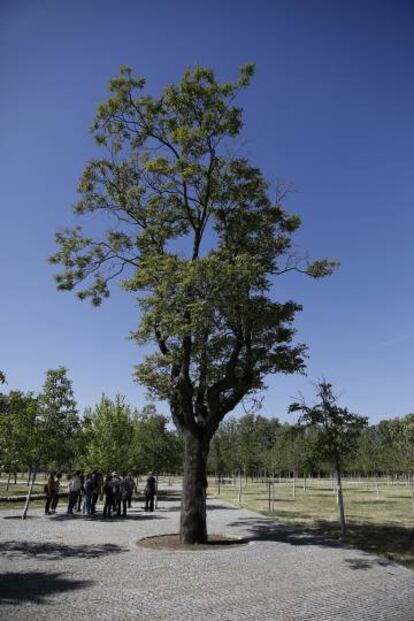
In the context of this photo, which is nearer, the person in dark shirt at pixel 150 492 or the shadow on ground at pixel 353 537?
the shadow on ground at pixel 353 537

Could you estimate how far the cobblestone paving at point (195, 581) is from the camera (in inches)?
301

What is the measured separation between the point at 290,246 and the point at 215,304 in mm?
4750

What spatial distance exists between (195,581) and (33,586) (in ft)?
10.4

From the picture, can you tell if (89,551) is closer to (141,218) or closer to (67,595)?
(67,595)

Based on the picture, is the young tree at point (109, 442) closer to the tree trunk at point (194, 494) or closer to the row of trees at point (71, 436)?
the row of trees at point (71, 436)

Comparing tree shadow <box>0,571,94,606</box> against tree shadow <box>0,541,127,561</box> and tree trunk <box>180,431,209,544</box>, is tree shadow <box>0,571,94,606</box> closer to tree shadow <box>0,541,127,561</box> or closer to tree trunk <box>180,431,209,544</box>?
tree shadow <box>0,541,127,561</box>

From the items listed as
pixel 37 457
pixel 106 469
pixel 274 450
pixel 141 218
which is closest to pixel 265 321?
pixel 141 218

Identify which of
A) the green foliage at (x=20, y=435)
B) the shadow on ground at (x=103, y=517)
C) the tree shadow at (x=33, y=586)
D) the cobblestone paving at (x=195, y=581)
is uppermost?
the green foliage at (x=20, y=435)

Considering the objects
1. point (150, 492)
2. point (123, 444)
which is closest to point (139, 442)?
point (123, 444)

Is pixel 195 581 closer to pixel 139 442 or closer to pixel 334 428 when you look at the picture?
pixel 334 428

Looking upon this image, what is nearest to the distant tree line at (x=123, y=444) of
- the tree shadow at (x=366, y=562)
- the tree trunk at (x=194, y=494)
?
the tree trunk at (x=194, y=494)

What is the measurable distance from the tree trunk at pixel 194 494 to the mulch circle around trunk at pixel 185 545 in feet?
1.11

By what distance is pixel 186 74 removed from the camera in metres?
15.6

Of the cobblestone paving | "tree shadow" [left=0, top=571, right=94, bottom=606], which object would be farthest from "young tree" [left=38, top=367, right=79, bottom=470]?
"tree shadow" [left=0, top=571, right=94, bottom=606]
